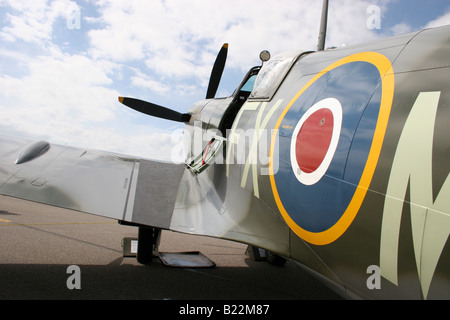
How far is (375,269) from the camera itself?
2029mm

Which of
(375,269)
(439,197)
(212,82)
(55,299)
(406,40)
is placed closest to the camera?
(439,197)

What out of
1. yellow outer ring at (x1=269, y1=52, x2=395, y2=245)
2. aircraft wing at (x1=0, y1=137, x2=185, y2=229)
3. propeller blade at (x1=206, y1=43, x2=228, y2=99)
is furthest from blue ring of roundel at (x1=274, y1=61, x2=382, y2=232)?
propeller blade at (x1=206, y1=43, x2=228, y2=99)

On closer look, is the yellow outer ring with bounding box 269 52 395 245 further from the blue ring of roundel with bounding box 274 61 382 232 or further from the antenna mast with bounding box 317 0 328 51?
the antenna mast with bounding box 317 0 328 51

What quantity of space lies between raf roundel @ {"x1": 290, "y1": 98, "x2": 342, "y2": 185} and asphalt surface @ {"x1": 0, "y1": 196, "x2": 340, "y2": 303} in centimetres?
107

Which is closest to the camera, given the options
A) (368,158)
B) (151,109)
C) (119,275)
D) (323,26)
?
(368,158)

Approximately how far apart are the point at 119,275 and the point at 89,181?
4.38ft

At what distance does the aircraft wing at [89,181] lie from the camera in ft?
14.3

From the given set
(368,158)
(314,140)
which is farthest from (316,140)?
(368,158)

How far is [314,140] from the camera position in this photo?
8.58 feet

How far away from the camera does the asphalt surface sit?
154 inches

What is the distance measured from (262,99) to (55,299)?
119 inches

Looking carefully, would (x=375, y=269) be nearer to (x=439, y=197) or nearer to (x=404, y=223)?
(x=404, y=223)

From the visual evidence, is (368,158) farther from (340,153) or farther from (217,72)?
(217,72)
